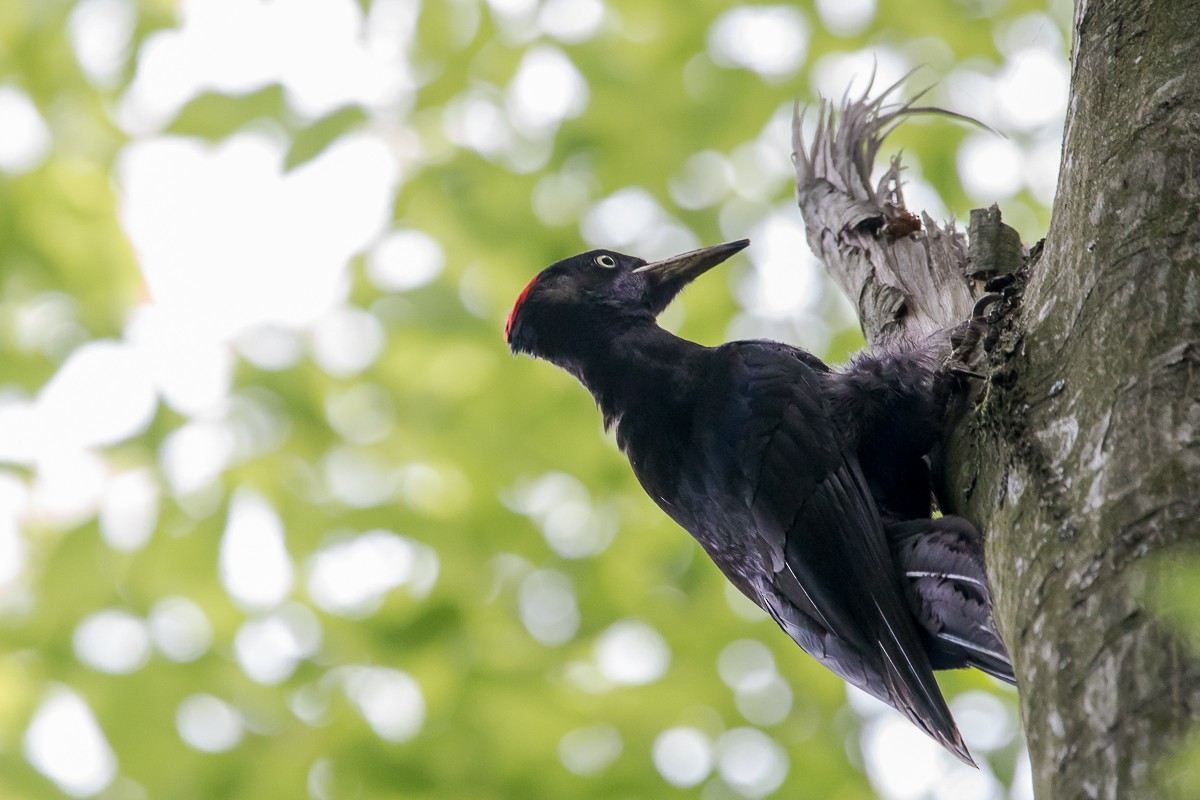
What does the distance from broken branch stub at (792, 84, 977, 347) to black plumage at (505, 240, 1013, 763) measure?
0.18 meters

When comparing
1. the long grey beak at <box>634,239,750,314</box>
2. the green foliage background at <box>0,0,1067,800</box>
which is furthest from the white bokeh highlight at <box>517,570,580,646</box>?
the long grey beak at <box>634,239,750,314</box>

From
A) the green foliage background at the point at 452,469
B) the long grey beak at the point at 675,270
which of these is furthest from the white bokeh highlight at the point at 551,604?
the long grey beak at the point at 675,270

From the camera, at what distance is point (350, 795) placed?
338cm

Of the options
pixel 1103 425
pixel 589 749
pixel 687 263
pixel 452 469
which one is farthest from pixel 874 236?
pixel 452 469

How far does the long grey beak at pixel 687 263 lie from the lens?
11.0 feet

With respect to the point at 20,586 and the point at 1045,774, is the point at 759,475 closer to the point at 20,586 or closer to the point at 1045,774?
the point at 1045,774

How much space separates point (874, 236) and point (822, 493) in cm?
81

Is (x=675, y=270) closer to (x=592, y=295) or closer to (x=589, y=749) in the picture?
(x=592, y=295)

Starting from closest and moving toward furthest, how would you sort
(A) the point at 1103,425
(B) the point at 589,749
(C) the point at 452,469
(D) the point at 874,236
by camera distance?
(A) the point at 1103,425 → (D) the point at 874,236 → (B) the point at 589,749 → (C) the point at 452,469

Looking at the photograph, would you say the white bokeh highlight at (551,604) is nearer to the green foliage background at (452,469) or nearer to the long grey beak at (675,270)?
the green foliage background at (452,469)

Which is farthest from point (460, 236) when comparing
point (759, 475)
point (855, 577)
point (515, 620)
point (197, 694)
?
point (855, 577)

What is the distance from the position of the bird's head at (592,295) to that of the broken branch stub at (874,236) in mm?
325

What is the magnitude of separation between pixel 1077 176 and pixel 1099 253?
0.69 ft

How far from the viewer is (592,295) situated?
3.24 m
